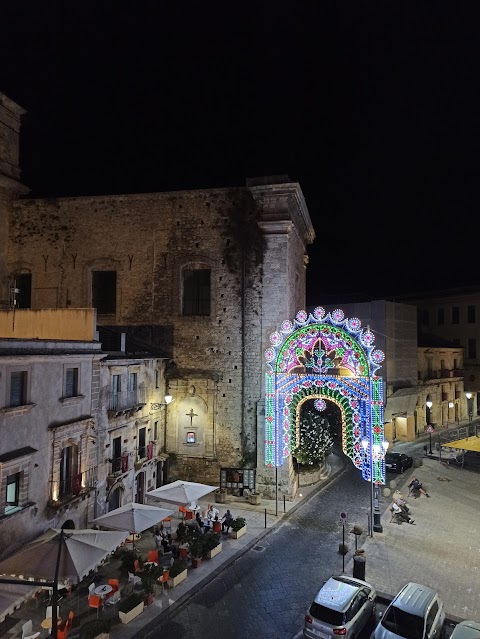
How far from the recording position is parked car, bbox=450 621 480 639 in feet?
30.9

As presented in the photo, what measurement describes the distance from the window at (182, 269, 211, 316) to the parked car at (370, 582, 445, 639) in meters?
14.4

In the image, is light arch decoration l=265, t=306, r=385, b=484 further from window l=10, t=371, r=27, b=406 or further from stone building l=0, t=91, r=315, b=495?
window l=10, t=371, r=27, b=406

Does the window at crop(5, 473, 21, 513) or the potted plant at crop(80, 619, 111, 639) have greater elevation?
the window at crop(5, 473, 21, 513)

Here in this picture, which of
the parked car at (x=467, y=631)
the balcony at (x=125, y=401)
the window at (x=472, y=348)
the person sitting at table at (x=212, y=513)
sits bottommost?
the person sitting at table at (x=212, y=513)

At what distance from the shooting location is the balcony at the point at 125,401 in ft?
55.9

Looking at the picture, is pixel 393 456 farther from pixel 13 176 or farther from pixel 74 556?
pixel 13 176

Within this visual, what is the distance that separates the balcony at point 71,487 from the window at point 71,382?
257 cm

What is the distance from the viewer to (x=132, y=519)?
13.4 m

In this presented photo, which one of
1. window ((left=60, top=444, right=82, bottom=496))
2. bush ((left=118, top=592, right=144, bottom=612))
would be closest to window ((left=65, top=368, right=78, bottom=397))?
window ((left=60, top=444, right=82, bottom=496))

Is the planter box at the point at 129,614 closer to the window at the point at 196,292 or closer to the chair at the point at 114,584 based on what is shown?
the chair at the point at 114,584

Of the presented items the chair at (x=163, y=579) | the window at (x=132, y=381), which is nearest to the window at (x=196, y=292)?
the window at (x=132, y=381)

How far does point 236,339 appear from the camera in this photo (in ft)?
69.4

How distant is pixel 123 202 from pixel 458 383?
32.0 metres

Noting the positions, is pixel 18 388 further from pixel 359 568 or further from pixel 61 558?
pixel 359 568
